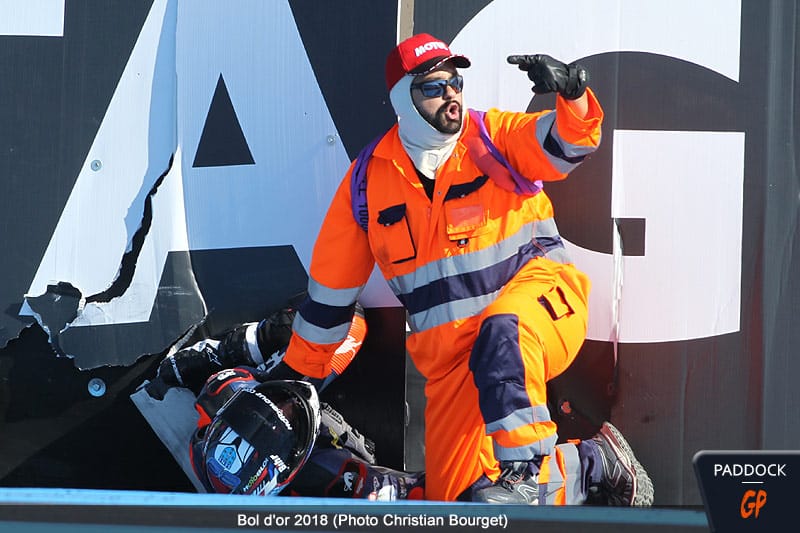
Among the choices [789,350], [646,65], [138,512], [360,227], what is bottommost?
[138,512]

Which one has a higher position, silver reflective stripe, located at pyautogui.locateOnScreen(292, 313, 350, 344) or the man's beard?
the man's beard

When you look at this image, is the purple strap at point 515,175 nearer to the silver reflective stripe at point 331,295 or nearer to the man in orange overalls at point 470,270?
the man in orange overalls at point 470,270

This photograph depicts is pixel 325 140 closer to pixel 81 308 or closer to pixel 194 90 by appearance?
pixel 194 90

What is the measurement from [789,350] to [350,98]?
1.93 meters

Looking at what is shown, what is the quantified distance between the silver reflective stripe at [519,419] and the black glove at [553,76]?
981 mm

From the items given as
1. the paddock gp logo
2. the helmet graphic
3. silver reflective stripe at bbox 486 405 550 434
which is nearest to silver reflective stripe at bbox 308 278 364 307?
the helmet graphic

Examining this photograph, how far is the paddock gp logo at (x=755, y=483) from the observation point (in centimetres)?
242

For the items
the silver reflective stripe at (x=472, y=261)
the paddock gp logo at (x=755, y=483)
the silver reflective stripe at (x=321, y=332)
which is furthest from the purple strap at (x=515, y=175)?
the paddock gp logo at (x=755, y=483)

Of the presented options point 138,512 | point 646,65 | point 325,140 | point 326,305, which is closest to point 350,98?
point 325,140

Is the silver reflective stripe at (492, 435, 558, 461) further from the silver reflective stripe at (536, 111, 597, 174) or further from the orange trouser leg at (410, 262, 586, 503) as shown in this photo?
the silver reflective stripe at (536, 111, 597, 174)

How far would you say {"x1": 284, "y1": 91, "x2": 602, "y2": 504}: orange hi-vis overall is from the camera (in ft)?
10.8

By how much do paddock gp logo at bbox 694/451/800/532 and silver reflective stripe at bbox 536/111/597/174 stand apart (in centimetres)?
121

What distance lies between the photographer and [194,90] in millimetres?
4109

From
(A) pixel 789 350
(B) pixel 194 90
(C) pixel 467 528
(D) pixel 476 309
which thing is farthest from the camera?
(B) pixel 194 90
